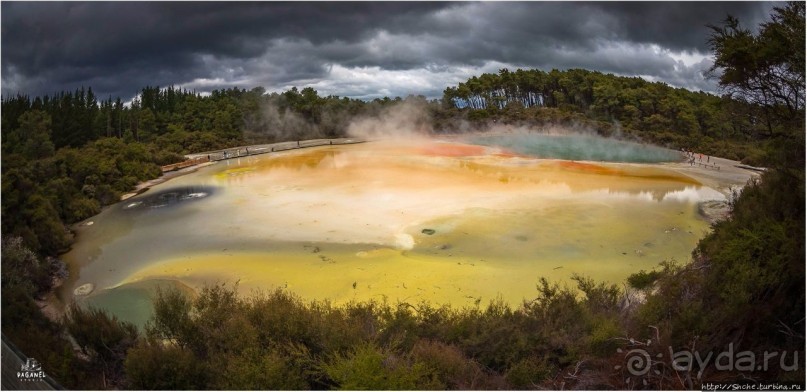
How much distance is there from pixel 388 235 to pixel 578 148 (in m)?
25.5

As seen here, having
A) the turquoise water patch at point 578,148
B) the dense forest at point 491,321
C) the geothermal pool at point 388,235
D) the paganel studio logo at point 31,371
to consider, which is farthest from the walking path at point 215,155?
the paganel studio logo at point 31,371

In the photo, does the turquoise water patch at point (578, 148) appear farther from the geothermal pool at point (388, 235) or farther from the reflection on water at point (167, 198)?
the reflection on water at point (167, 198)

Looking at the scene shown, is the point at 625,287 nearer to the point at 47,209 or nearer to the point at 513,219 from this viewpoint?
the point at 513,219

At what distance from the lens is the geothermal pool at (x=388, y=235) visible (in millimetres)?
10500

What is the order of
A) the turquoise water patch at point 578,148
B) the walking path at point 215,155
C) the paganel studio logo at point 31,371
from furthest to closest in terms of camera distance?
the turquoise water patch at point 578,148, the walking path at point 215,155, the paganel studio logo at point 31,371

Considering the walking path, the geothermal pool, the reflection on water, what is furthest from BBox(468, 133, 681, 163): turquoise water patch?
the reflection on water

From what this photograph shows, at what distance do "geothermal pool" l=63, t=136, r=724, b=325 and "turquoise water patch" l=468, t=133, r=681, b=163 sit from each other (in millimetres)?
7256

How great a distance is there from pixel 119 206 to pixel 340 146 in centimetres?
2282

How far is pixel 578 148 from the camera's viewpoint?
3525 centimetres

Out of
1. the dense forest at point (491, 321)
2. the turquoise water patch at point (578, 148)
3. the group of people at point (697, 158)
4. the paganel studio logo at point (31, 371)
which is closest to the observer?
the dense forest at point (491, 321)

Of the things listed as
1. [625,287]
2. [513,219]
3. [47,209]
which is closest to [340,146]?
[513,219]

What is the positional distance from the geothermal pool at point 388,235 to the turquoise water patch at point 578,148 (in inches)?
286

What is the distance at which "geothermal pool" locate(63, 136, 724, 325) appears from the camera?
413 inches

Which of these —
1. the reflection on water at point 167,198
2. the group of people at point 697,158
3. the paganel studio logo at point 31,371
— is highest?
the reflection on water at point 167,198
